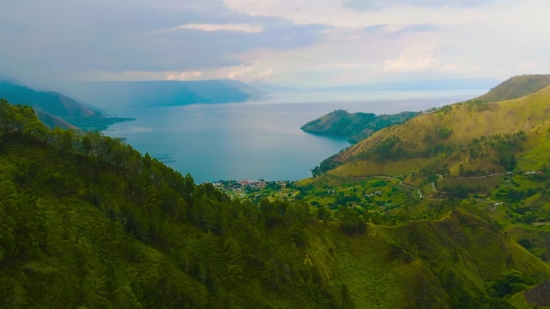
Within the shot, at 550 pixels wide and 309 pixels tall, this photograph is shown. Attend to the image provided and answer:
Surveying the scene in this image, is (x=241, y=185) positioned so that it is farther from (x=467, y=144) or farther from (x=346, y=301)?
(x=346, y=301)

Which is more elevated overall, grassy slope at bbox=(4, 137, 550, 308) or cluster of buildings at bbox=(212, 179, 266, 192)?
grassy slope at bbox=(4, 137, 550, 308)

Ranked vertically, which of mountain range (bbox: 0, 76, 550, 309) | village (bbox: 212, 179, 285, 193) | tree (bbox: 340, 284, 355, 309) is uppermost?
mountain range (bbox: 0, 76, 550, 309)

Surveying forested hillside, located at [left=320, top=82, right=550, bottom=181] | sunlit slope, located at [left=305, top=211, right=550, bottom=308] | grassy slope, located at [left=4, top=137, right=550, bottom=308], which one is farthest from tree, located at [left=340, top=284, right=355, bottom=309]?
forested hillside, located at [left=320, top=82, right=550, bottom=181]

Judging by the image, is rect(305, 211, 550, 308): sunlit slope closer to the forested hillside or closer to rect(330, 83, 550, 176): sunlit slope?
the forested hillside

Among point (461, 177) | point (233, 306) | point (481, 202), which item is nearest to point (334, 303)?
point (233, 306)

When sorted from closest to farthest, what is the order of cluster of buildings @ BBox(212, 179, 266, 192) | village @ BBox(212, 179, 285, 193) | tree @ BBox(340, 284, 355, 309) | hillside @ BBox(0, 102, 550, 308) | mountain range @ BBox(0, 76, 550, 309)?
hillside @ BBox(0, 102, 550, 308), mountain range @ BBox(0, 76, 550, 309), tree @ BBox(340, 284, 355, 309), village @ BBox(212, 179, 285, 193), cluster of buildings @ BBox(212, 179, 266, 192)

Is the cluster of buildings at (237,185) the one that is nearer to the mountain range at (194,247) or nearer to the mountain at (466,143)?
the mountain at (466,143)
